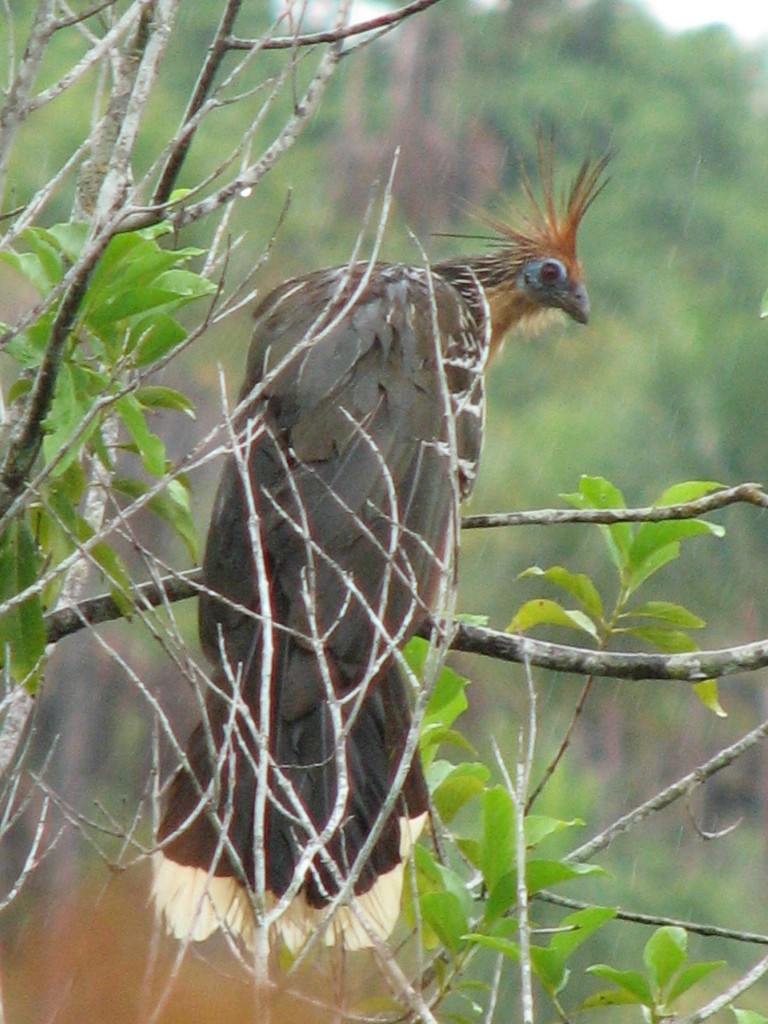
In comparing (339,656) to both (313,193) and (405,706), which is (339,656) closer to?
(405,706)

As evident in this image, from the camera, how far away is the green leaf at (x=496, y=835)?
87.8 inches

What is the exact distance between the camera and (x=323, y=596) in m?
2.74

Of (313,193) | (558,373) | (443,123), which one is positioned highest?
(443,123)

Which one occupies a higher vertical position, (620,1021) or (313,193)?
(313,193)

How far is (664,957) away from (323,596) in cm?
87

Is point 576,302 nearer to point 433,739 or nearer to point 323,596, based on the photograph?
point 323,596

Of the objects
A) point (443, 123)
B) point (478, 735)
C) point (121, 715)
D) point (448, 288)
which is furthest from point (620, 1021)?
point (443, 123)

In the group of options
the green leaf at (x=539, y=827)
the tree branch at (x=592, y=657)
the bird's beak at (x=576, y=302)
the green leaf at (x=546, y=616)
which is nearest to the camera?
the green leaf at (x=539, y=827)

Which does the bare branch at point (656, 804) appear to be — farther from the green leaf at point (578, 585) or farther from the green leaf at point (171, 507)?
the green leaf at point (171, 507)

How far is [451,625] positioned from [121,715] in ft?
28.2

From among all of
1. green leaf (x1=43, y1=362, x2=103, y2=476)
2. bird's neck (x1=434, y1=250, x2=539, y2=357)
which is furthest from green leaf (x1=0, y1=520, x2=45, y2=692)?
bird's neck (x1=434, y1=250, x2=539, y2=357)

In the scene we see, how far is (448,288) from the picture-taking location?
377cm

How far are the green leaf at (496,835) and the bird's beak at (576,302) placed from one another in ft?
8.42

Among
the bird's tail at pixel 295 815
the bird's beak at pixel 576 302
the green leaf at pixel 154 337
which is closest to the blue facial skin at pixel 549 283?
the bird's beak at pixel 576 302
